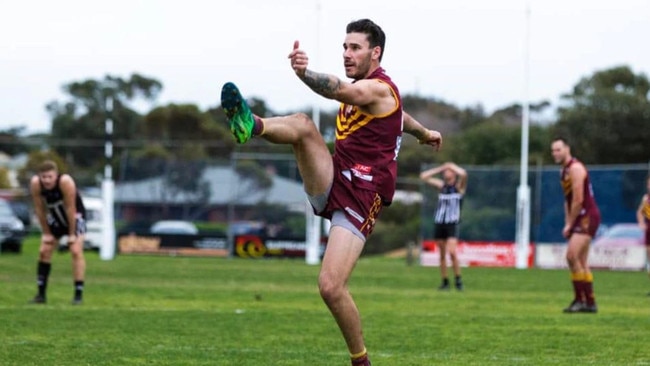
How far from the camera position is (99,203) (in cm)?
4866

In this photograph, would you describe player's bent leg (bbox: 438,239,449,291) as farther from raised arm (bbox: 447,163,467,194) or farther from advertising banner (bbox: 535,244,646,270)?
advertising banner (bbox: 535,244,646,270)

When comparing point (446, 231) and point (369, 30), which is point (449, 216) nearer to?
point (446, 231)

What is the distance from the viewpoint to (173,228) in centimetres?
4166

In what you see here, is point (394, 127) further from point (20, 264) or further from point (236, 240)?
point (236, 240)

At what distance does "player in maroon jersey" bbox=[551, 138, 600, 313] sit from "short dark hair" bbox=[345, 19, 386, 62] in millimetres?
7780

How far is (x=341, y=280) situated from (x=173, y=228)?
34.1m

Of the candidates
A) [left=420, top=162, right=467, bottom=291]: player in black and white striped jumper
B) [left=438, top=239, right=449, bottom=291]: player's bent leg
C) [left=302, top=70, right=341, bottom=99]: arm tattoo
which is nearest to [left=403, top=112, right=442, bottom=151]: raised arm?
[left=302, top=70, right=341, bottom=99]: arm tattoo

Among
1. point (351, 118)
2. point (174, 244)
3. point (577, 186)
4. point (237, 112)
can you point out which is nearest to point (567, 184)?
point (577, 186)

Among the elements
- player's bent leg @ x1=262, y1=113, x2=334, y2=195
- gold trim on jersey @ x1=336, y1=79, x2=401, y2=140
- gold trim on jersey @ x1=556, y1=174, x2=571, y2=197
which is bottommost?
gold trim on jersey @ x1=556, y1=174, x2=571, y2=197

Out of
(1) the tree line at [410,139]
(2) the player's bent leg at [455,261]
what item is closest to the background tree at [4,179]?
(1) the tree line at [410,139]

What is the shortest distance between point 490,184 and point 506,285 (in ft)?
48.5

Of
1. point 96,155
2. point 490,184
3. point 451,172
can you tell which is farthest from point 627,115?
point 451,172

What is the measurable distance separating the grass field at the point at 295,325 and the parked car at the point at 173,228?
1819 cm

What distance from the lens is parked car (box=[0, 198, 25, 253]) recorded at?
40.0m
